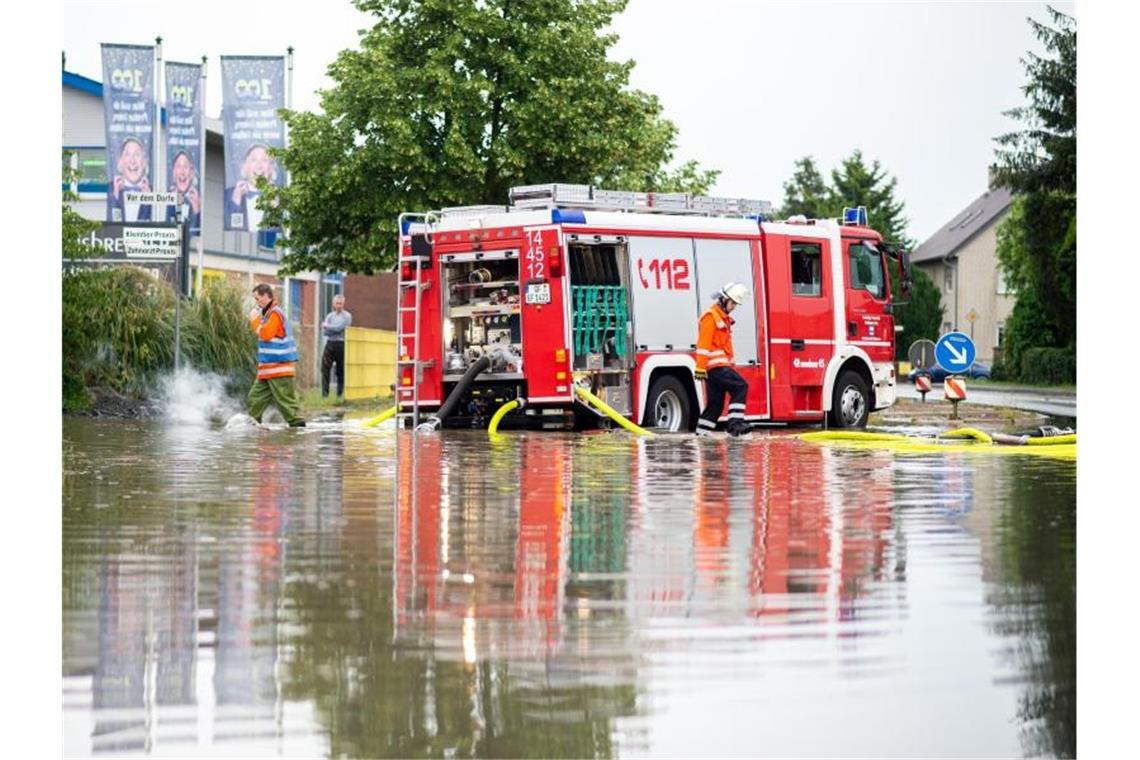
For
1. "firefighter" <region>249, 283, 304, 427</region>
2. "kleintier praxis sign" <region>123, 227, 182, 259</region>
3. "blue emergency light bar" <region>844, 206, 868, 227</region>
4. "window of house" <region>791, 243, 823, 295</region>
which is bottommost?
"firefighter" <region>249, 283, 304, 427</region>

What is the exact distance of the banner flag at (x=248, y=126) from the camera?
38.5 metres

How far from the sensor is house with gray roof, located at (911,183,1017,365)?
9712cm

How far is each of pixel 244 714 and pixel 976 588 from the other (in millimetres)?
3410

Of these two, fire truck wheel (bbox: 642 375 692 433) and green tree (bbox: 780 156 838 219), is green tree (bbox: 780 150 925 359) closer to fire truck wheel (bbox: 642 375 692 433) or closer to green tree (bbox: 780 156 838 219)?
green tree (bbox: 780 156 838 219)

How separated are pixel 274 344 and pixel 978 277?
80.3 metres

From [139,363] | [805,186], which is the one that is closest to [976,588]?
[139,363]

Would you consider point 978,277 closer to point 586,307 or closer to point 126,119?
point 126,119

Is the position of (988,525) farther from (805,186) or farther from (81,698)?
(805,186)

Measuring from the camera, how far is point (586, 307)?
2181 centimetres

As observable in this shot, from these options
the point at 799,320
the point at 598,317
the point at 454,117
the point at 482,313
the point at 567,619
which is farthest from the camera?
the point at 454,117

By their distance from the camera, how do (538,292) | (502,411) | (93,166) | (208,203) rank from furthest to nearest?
(208,203) → (93,166) → (502,411) → (538,292)

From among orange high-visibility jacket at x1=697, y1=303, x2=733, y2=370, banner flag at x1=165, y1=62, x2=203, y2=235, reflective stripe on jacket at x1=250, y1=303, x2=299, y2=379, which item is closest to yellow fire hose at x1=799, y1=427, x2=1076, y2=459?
orange high-visibility jacket at x1=697, y1=303, x2=733, y2=370

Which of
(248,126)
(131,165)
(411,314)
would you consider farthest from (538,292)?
(131,165)

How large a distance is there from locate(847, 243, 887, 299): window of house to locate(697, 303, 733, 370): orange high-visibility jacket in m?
5.06
